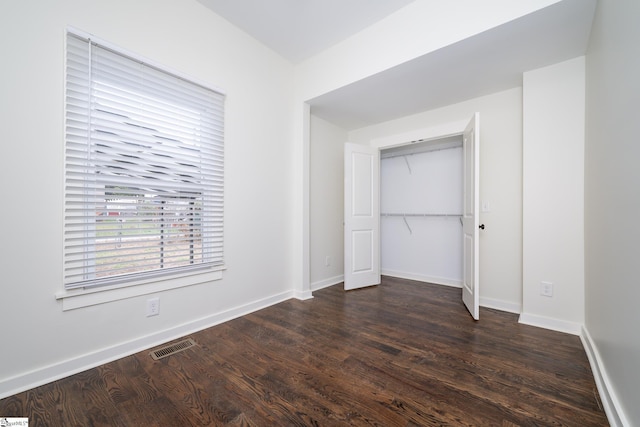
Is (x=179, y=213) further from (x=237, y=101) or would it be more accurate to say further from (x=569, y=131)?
(x=569, y=131)

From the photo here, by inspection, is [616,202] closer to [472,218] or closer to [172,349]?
[472,218]

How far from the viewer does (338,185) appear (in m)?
4.09

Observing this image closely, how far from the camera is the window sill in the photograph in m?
1.68

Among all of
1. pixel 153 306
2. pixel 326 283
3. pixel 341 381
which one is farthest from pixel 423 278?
pixel 153 306

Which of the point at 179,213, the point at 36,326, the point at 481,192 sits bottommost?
the point at 36,326

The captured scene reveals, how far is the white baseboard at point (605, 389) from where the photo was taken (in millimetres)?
1184

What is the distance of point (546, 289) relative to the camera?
95.0 inches

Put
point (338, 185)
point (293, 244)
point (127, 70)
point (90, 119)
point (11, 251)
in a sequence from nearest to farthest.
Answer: point (11, 251) < point (90, 119) < point (127, 70) < point (293, 244) < point (338, 185)

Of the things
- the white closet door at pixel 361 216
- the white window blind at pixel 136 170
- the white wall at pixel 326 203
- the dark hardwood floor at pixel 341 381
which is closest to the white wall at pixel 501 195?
the dark hardwood floor at pixel 341 381

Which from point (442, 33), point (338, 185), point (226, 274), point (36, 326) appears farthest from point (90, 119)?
point (338, 185)

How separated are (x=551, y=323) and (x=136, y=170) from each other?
3748mm

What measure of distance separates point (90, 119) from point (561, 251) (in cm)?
389

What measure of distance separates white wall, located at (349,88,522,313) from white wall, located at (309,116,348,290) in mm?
1794

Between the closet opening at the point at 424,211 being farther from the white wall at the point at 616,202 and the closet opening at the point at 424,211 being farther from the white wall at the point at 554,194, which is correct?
the white wall at the point at 616,202
